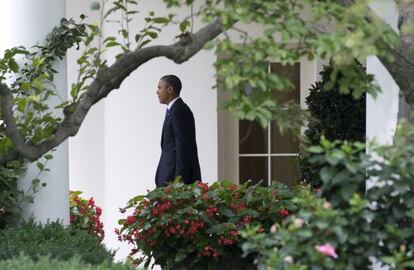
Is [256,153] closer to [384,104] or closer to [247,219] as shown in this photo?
[247,219]

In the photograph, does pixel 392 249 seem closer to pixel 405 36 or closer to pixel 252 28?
pixel 405 36

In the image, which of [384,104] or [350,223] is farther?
[384,104]

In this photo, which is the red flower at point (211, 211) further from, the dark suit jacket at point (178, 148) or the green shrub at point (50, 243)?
the dark suit jacket at point (178, 148)

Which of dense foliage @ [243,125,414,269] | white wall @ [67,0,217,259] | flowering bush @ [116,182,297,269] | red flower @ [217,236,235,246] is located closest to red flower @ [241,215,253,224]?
flowering bush @ [116,182,297,269]

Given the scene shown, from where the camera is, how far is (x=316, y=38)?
14.7 ft

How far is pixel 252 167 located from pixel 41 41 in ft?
14.5

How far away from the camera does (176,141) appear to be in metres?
8.96

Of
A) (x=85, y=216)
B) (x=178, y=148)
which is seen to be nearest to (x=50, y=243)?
(x=85, y=216)

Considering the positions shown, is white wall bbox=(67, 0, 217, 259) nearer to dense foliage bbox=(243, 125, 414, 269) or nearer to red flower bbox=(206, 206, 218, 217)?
red flower bbox=(206, 206, 218, 217)

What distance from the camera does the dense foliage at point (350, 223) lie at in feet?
13.9

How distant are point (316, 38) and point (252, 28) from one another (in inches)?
243

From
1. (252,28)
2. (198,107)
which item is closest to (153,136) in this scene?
(198,107)

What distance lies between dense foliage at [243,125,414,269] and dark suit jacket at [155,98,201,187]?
438cm

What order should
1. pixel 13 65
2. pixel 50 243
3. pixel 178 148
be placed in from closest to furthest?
→ pixel 50 243 < pixel 13 65 < pixel 178 148
